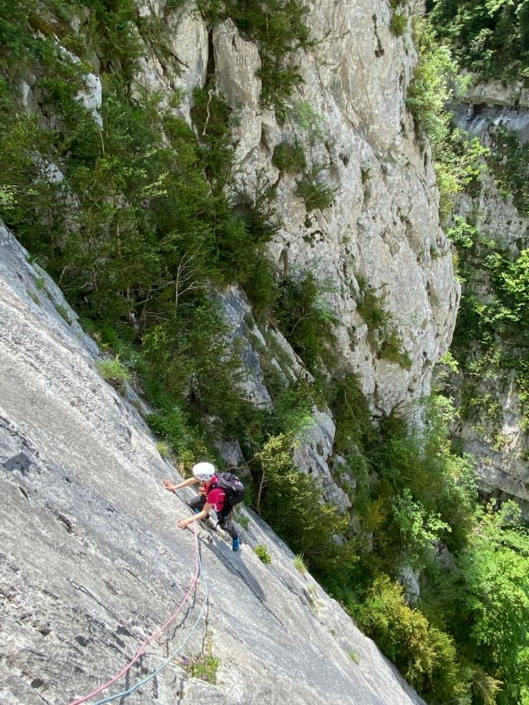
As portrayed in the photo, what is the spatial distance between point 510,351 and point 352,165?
14.4 m

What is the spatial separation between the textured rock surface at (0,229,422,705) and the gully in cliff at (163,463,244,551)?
0.22 meters

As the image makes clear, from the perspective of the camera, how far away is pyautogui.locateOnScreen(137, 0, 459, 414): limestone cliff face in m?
9.98

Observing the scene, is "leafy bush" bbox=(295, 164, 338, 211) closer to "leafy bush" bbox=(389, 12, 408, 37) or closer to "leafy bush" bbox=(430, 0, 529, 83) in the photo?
"leafy bush" bbox=(389, 12, 408, 37)

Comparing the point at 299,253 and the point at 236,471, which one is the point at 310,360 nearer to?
the point at 299,253

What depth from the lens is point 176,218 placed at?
7496mm

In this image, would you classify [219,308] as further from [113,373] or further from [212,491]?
[212,491]

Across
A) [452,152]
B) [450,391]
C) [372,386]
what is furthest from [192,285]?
[452,152]

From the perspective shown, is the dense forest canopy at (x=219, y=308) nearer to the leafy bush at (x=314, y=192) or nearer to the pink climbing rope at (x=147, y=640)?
the leafy bush at (x=314, y=192)

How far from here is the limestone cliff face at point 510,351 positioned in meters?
21.5

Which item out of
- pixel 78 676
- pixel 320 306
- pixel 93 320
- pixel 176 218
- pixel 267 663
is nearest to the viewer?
pixel 78 676

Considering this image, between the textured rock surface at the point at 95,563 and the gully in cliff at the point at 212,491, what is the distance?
0.22 metres

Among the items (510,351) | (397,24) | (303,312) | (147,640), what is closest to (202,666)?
(147,640)

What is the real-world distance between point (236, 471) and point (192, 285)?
11.9ft

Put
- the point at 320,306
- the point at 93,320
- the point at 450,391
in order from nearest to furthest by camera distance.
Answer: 1. the point at 93,320
2. the point at 320,306
3. the point at 450,391
